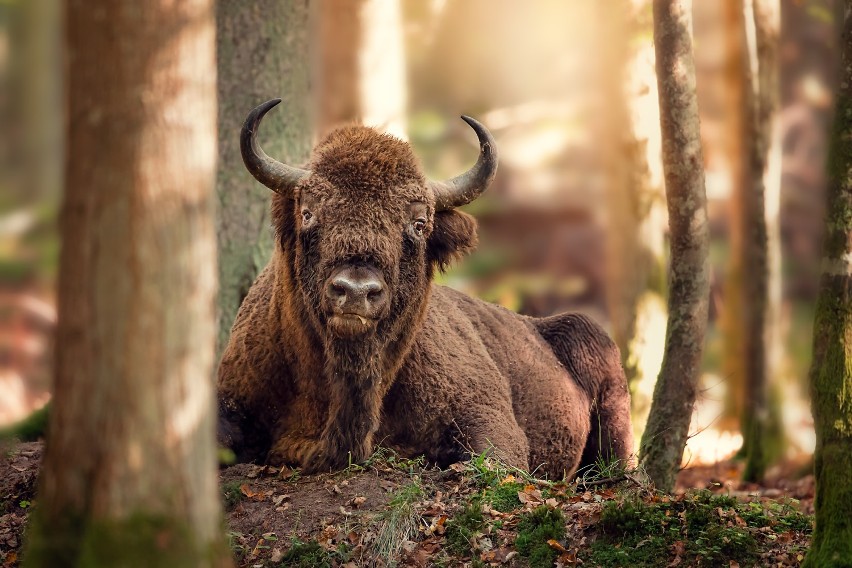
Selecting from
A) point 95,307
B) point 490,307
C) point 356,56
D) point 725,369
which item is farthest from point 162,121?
point 725,369

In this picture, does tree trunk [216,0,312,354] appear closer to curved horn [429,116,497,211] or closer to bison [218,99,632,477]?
bison [218,99,632,477]

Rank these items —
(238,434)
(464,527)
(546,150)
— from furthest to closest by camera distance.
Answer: (546,150)
(238,434)
(464,527)

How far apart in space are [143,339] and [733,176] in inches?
402

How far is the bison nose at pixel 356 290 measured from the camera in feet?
21.3

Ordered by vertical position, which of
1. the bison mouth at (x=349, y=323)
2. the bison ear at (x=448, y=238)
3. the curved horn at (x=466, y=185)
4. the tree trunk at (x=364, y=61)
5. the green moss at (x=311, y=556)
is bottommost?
the green moss at (x=311, y=556)

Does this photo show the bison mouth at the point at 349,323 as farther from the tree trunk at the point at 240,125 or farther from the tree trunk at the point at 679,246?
the tree trunk at the point at 240,125

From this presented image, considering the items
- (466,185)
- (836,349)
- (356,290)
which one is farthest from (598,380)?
(836,349)

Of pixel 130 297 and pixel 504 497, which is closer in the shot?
pixel 130 297

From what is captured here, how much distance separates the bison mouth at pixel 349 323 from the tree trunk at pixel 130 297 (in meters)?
2.63

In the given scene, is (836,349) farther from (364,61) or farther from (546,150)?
(546,150)

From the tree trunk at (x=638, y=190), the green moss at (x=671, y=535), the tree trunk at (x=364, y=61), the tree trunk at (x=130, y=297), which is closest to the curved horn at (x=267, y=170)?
the tree trunk at (x=130, y=297)

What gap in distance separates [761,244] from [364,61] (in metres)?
5.11

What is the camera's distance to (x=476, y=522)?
5.96 metres

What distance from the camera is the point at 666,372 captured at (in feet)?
24.5
